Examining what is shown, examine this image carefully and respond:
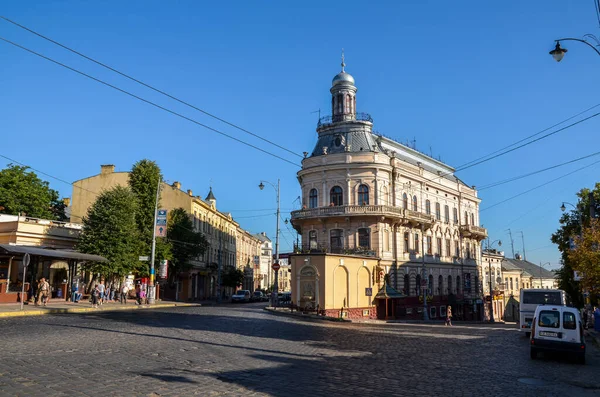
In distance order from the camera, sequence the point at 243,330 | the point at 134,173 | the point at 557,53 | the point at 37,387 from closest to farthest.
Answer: the point at 37,387 < the point at 557,53 < the point at 243,330 < the point at 134,173

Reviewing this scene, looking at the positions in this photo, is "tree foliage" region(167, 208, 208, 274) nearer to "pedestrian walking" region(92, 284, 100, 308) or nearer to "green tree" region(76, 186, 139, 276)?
"green tree" region(76, 186, 139, 276)

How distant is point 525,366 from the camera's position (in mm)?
14383

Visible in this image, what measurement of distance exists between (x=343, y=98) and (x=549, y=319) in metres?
37.6

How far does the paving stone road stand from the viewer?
370 inches

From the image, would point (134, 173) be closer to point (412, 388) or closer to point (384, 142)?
point (384, 142)

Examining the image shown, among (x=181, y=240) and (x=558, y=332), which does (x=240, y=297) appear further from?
(x=558, y=332)

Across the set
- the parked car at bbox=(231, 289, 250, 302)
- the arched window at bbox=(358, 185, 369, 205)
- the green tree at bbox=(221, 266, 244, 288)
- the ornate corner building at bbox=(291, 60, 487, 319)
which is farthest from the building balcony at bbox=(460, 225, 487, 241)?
the green tree at bbox=(221, 266, 244, 288)

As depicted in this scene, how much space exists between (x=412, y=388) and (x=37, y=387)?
7.00 meters

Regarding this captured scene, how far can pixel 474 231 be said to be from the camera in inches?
2405

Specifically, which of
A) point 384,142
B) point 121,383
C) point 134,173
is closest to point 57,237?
point 134,173

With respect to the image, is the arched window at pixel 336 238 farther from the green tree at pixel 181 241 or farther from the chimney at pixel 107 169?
the chimney at pixel 107 169

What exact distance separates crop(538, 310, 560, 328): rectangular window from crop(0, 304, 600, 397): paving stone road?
3.70 ft

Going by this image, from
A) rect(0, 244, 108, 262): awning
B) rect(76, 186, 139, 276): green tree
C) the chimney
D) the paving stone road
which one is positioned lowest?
the paving stone road

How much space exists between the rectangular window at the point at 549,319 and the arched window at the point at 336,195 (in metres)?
30.5
